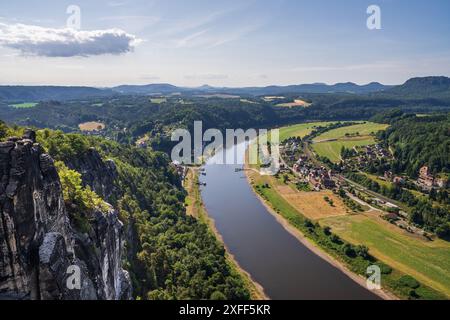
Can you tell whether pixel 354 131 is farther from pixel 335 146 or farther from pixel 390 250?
pixel 390 250

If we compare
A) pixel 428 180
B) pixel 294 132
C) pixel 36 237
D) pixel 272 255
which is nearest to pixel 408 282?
pixel 272 255

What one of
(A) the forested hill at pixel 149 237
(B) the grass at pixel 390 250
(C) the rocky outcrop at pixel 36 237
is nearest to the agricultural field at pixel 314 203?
(B) the grass at pixel 390 250

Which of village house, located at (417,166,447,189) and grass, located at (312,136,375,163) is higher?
grass, located at (312,136,375,163)

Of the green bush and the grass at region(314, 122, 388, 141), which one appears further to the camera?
the grass at region(314, 122, 388, 141)

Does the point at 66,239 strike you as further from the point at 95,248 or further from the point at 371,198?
the point at 371,198

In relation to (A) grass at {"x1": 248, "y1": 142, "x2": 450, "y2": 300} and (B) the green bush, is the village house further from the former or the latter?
(B) the green bush

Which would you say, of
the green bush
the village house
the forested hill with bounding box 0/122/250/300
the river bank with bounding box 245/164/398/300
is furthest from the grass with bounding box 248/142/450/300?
the village house
